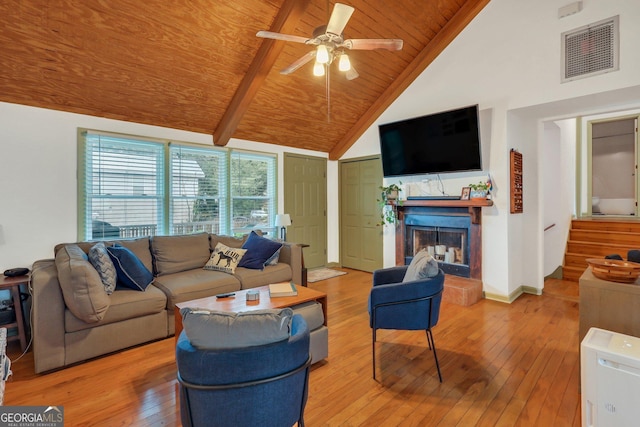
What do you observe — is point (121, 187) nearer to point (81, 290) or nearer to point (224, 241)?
point (224, 241)

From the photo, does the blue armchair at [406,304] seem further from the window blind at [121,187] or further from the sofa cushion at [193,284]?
the window blind at [121,187]

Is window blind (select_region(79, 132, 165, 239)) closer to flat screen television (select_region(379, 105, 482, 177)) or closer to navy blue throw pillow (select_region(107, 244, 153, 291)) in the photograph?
navy blue throw pillow (select_region(107, 244, 153, 291))

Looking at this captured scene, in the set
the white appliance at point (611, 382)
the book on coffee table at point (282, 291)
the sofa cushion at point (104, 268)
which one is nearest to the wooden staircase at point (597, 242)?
the white appliance at point (611, 382)

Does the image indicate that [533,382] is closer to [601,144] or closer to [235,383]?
[235,383]

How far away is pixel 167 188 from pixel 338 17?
3.19 m

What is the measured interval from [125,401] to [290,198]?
3932mm

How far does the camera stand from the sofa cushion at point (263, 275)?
3613mm

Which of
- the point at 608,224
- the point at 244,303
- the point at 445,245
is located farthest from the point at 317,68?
the point at 608,224

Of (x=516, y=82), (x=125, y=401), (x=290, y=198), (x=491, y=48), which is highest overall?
(x=491, y=48)

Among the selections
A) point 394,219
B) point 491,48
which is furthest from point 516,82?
point 394,219

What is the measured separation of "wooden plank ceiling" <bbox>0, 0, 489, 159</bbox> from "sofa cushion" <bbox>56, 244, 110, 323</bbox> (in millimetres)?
1958

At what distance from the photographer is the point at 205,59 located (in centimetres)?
341

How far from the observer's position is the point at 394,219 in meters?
5.12

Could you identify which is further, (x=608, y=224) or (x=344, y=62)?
(x=608, y=224)
